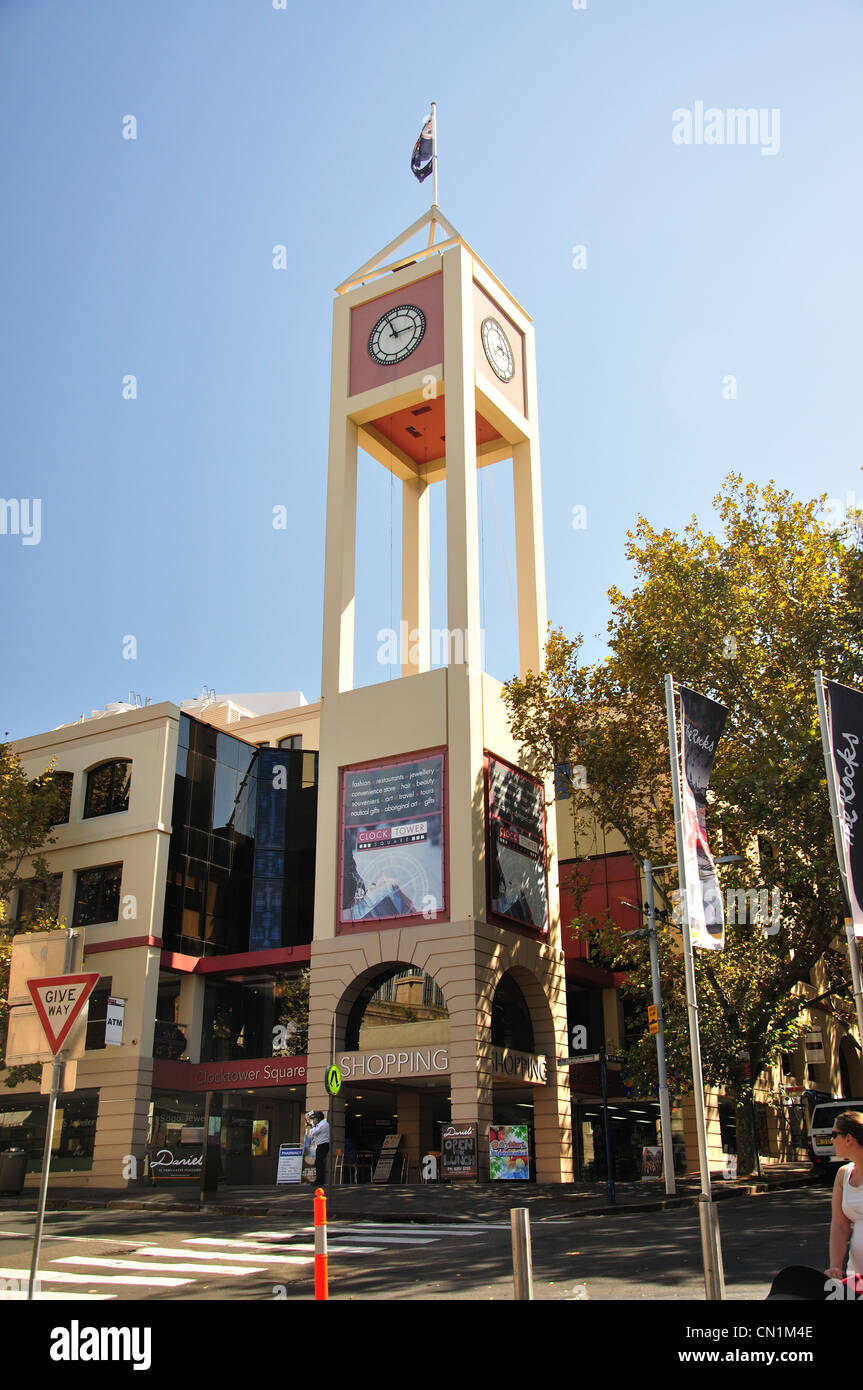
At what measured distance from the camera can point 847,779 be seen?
15242mm

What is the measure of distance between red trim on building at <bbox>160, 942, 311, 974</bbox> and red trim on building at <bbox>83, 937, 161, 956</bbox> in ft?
3.04

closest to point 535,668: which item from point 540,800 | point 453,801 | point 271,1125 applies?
point 540,800

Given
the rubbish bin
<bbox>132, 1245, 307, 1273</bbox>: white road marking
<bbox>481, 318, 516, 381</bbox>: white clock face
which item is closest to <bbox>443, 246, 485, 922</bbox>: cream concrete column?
<bbox>481, 318, 516, 381</bbox>: white clock face

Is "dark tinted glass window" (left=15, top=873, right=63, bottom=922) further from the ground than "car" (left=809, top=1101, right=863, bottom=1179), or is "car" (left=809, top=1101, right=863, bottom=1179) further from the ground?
"dark tinted glass window" (left=15, top=873, right=63, bottom=922)

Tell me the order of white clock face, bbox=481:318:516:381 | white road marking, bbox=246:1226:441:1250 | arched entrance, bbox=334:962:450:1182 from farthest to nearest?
white clock face, bbox=481:318:516:381 < arched entrance, bbox=334:962:450:1182 < white road marking, bbox=246:1226:441:1250

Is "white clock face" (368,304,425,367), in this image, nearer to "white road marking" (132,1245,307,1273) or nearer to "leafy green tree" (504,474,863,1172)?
"leafy green tree" (504,474,863,1172)

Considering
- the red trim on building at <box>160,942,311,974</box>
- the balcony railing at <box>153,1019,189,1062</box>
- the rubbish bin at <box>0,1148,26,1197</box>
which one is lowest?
the rubbish bin at <box>0,1148,26,1197</box>

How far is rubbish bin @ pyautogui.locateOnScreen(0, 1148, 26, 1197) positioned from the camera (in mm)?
29875

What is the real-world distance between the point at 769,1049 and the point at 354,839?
13.4 meters

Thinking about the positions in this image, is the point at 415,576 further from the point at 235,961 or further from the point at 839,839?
the point at 839,839

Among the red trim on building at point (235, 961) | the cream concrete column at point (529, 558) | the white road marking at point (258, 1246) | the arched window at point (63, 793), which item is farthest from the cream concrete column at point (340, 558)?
the white road marking at point (258, 1246)

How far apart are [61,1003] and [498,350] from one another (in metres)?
34.8

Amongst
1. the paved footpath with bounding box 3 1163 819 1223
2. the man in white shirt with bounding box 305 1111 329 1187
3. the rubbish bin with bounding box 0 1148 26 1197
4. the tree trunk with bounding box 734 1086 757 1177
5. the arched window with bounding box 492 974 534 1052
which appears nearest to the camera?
the paved footpath with bounding box 3 1163 819 1223
